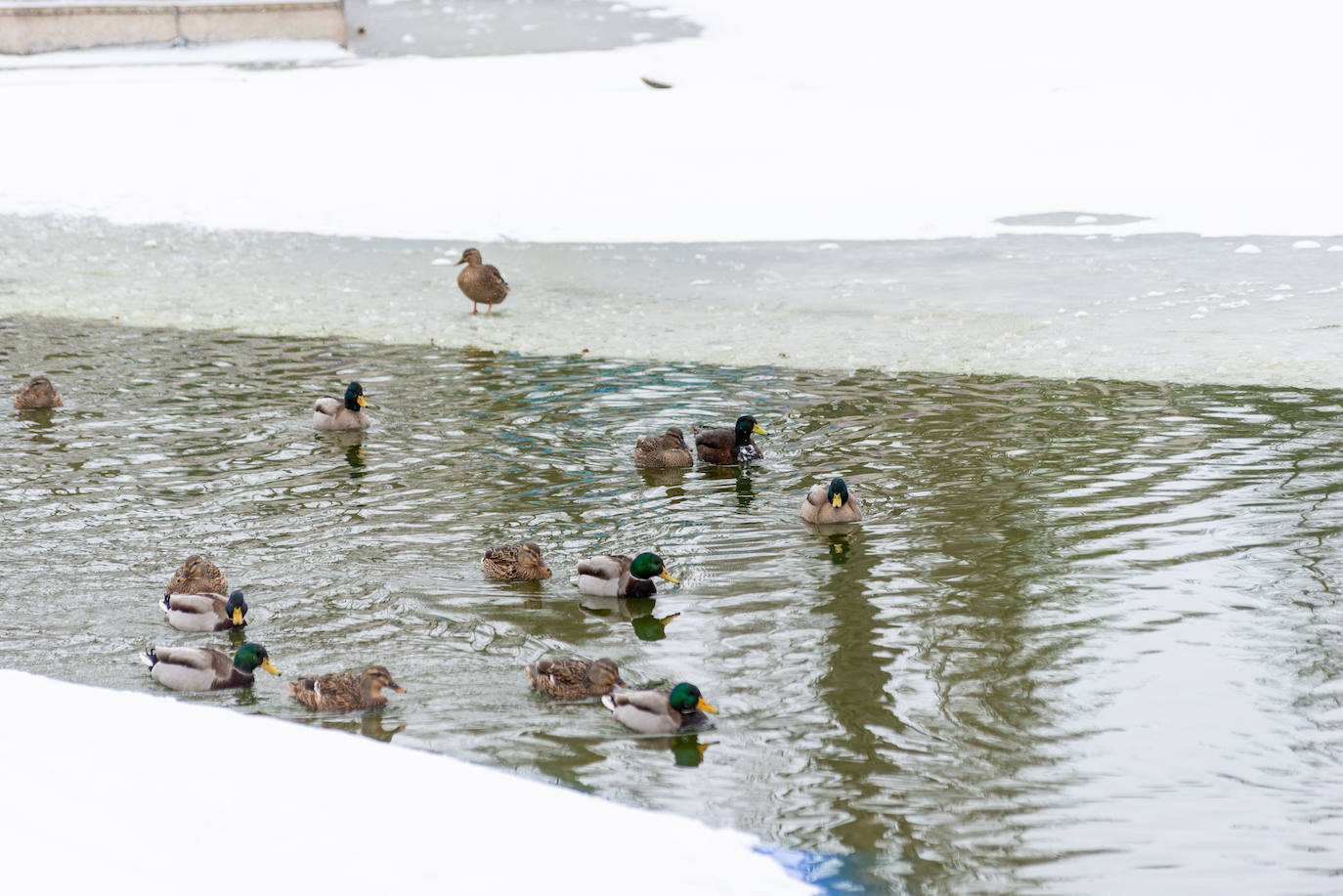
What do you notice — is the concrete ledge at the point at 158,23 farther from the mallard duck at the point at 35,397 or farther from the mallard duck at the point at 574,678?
the mallard duck at the point at 574,678

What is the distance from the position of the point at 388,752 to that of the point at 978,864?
7.85 feet

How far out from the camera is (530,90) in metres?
25.2

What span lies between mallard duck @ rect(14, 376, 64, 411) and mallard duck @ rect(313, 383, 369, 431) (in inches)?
96.1

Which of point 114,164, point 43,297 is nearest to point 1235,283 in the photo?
point 43,297

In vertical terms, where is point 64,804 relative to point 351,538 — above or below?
below

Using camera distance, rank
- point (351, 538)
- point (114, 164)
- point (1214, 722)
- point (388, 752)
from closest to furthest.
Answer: point (388, 752) → point (1214, 722) → point (351, 538) → point (114, 164)

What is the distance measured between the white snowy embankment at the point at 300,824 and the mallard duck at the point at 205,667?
98cm

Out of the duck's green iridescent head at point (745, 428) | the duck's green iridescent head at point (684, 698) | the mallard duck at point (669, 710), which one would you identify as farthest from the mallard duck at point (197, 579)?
the duck's green iridescent head at point (745, 428)

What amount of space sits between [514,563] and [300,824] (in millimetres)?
3085

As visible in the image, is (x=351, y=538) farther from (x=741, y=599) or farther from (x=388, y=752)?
(x=388, y=752)

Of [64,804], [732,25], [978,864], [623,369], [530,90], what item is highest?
[732,25]

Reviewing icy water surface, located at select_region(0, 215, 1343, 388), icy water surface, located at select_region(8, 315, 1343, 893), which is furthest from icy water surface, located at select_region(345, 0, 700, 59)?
icy water surface, located at select_region(8, 315, 1343, 893)

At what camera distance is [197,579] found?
26.3 feet

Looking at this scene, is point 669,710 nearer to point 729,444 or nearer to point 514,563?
point 514,563
